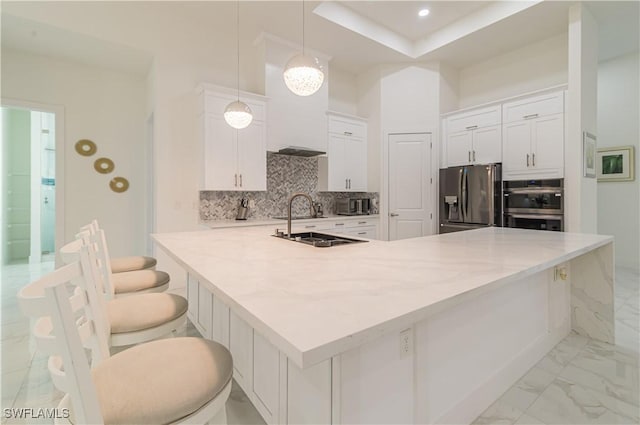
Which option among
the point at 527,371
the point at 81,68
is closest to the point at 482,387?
the point at 527,371

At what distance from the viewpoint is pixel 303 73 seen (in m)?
2.14

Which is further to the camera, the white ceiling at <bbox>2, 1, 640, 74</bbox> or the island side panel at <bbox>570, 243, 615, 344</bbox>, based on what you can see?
the white ceiling at <bbox>2, 1, 640, 74</bbox>

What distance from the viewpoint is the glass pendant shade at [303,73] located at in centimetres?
213

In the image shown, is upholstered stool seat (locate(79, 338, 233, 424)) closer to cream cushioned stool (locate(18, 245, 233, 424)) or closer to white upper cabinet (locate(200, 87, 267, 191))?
cream cushioned stool (locate(18, 245, 233, 424))

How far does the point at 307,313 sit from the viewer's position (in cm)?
80

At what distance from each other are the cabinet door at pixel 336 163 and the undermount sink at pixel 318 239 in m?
2.45

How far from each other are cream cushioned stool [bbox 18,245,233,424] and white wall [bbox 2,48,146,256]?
149 inches

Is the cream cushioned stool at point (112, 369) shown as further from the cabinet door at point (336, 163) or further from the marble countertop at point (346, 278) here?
the cabinet door at point (336, 163)

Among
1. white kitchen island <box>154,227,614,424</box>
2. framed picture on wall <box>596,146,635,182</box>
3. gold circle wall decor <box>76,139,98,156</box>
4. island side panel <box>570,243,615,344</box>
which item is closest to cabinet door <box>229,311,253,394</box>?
white kitchen island <box>154,227,614,424</box>

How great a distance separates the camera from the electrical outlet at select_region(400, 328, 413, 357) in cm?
119

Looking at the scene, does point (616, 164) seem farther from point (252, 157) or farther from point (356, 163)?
point (252, 157)

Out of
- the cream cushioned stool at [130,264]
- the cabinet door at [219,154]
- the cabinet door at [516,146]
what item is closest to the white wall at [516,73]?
the cabinet door at [516,146]

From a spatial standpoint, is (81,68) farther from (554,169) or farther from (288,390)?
(554,169)

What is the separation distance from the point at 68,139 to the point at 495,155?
569cm
